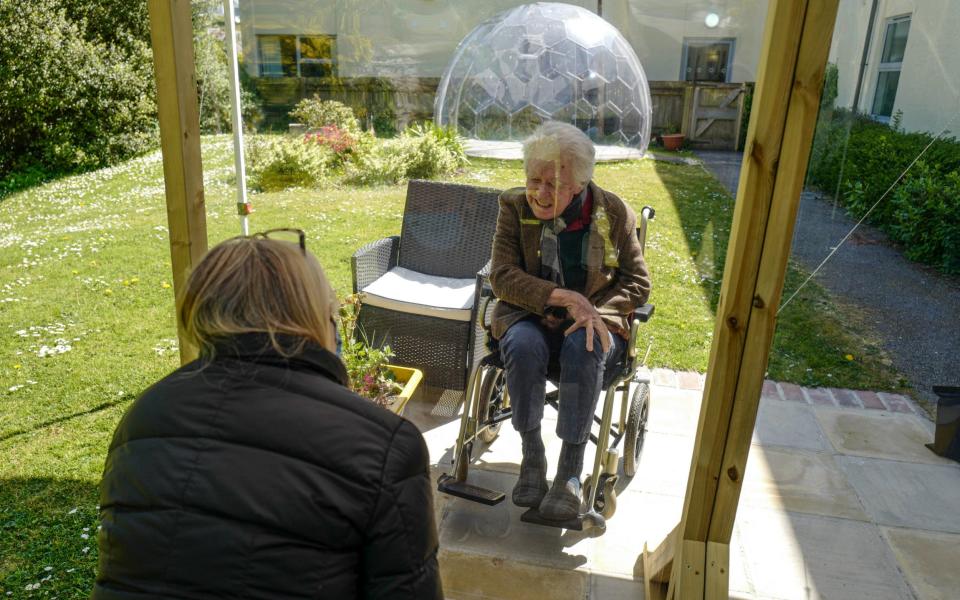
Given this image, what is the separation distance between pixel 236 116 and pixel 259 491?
2.42m

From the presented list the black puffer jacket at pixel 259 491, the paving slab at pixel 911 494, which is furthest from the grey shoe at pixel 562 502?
the black puffer jacket at pixel 259 491

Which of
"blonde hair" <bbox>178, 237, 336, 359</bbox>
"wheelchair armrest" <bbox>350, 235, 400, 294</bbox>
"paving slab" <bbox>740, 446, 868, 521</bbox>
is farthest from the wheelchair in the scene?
"blonde hair" <bbox>178, 237, 336, 359</bbox>

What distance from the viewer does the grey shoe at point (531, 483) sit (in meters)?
2.49

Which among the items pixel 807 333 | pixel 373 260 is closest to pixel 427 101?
pixel 373 260

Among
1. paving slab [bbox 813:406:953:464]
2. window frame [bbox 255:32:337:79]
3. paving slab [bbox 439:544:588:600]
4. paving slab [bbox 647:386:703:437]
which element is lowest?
paving slab [bbox 439:544:588:600]

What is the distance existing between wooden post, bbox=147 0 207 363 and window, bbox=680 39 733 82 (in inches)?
62.4

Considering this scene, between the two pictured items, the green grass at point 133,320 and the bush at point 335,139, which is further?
the bush at point 335,139

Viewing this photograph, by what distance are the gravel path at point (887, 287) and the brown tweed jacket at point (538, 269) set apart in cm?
82

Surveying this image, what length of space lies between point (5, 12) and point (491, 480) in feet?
30.6

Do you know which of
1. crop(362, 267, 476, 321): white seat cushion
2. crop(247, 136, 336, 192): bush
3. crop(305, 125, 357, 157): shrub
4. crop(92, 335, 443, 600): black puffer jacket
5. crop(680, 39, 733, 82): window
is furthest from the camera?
crop(305, 125, 357, 157): shrub

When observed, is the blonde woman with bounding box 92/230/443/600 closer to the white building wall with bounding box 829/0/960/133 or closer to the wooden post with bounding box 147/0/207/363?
the wooden post with bounding box 147/0/207/363

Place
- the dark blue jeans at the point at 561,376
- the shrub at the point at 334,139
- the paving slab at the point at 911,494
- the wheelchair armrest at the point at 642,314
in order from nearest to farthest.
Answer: the paving slab at the point at 911,494
the dark blue jeans at the point at 561,376
the wheelchair armrest at the point at 642,314
the shrub at the point at 334,139

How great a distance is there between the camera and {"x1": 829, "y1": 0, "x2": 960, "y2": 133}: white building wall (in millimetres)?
1549

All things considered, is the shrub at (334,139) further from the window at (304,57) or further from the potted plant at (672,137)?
the potted plant at (672,137)
